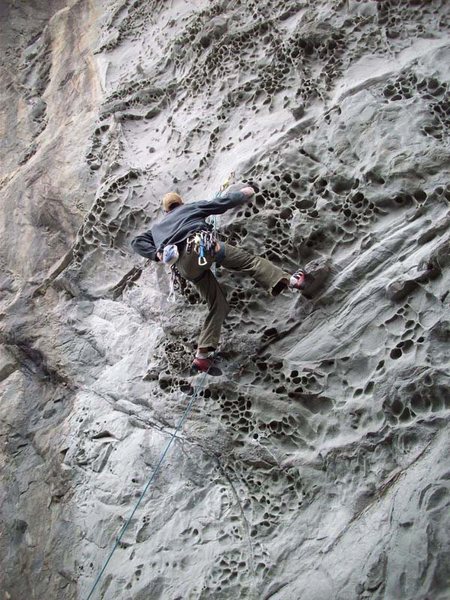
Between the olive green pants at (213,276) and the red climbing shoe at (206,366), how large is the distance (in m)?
0.13

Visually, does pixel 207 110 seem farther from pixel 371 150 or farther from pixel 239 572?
pixel 239 572

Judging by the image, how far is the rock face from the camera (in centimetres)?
413

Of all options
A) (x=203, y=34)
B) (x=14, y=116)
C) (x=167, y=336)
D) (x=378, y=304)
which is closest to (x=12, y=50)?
(x=14, y=116)

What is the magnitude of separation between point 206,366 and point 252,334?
489 millimetres

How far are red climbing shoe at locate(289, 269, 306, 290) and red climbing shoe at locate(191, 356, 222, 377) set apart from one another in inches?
38.1

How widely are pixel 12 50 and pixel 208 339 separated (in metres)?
7.89

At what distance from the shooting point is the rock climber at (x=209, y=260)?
188 inches

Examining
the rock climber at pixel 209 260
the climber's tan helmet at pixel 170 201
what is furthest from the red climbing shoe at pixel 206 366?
the climber's tan helmet at pixel 170 201

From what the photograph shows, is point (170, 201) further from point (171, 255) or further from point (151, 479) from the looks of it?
point (151, 479)

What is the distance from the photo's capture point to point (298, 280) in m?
4.70

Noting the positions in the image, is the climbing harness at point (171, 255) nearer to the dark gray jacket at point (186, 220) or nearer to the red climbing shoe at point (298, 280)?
the dark gray jacket at point (186, 220)

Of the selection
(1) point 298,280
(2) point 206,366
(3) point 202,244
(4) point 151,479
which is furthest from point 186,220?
(4) point 151,479

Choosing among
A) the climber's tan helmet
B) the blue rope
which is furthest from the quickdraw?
the blue rope

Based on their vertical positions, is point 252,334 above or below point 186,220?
below
